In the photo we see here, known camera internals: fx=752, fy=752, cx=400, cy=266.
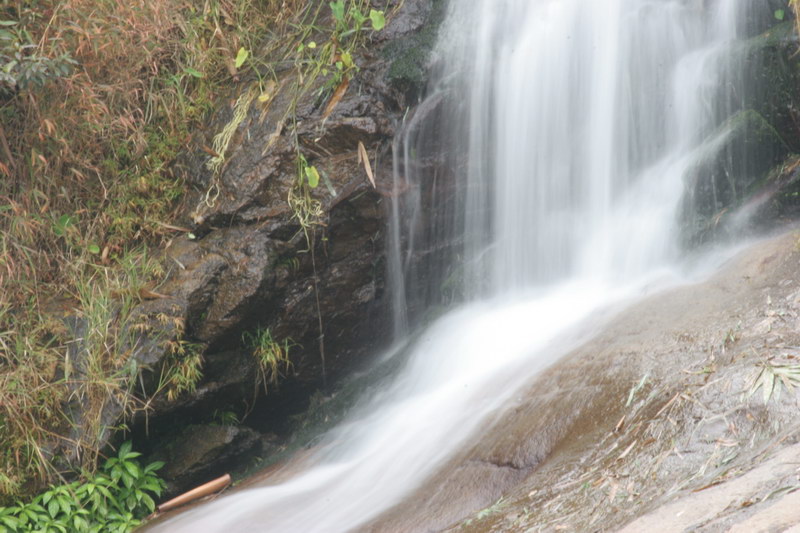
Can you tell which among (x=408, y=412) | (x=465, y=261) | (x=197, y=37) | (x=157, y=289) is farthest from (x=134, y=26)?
(x=408, y=412)

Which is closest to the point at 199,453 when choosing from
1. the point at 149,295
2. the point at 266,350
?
the point at 266,350

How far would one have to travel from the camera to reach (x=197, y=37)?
536cm

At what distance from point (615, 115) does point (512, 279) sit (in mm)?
1365

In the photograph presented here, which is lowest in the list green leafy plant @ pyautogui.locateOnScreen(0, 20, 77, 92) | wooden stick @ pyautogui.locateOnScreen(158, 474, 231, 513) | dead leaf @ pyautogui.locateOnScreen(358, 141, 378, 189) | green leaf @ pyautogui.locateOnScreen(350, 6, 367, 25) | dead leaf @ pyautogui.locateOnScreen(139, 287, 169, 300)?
wooden stick @ pyautogui.locateOnScreen(158, 474, 231, 513)

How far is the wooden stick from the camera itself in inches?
177

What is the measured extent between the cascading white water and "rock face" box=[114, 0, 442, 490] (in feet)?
0.93

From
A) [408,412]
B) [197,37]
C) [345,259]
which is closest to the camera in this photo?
[408,412]

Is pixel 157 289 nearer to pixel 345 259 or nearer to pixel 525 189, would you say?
pixel 345 259

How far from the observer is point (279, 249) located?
4734 millimetres

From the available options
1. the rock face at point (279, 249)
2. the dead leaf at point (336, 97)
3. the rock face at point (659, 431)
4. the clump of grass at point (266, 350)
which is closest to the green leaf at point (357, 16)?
the rock face at point (279, 249)

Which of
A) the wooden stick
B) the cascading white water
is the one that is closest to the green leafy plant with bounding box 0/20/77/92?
the cascading white water

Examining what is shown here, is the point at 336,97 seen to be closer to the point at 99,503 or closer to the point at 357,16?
the point at 357,16

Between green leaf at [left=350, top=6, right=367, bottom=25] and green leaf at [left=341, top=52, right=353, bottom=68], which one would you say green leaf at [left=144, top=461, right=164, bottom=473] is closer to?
green leaf at [left=341, top=52, right=353, bottom=68]

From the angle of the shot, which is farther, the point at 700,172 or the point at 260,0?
the point at 260,0
